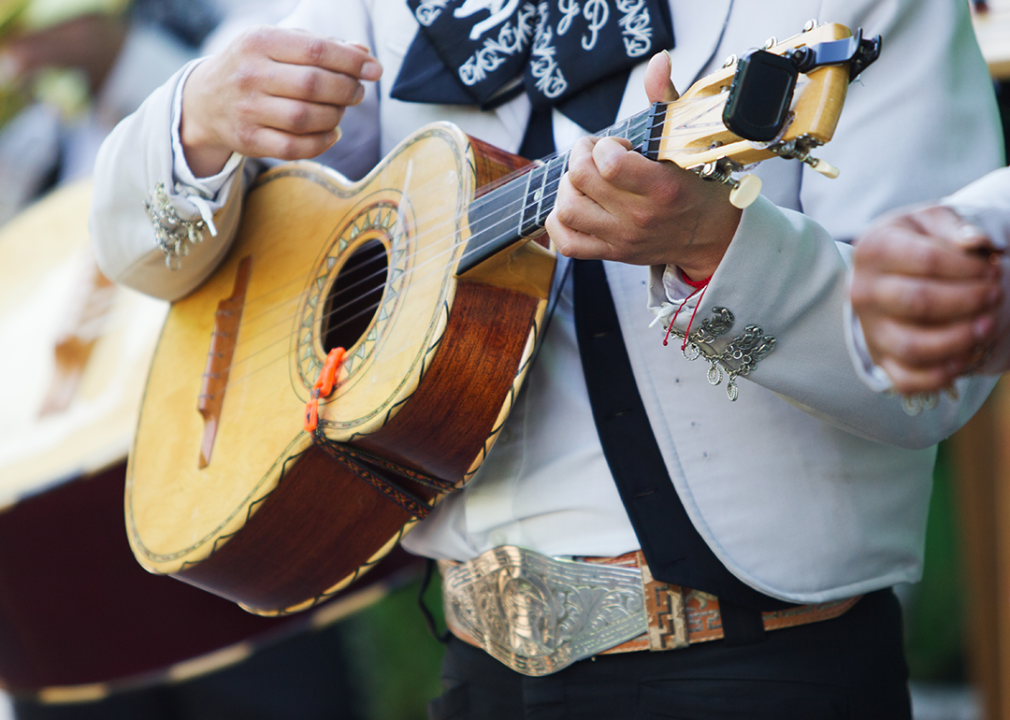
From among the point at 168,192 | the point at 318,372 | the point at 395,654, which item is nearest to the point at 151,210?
the point at 168,192

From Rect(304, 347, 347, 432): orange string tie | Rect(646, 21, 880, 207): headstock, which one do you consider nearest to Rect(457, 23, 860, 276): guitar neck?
Rect(646, 21, 880, 207): headstock

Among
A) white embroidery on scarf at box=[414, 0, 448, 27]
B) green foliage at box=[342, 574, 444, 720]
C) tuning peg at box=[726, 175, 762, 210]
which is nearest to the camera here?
tuning peg at box=[726, 175, 762, 210]

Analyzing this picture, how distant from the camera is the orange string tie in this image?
3.37 ft

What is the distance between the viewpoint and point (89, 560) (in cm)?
179

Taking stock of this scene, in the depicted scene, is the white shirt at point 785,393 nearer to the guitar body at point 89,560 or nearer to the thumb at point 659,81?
the thumb at point 659,81

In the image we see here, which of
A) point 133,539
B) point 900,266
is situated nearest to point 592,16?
point 900,266

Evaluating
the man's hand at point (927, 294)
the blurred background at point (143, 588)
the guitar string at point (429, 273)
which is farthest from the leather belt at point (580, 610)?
the blurred background at point (143, 588)

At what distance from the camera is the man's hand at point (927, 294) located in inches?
20.1

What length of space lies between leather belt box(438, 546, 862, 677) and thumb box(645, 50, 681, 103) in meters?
0.50

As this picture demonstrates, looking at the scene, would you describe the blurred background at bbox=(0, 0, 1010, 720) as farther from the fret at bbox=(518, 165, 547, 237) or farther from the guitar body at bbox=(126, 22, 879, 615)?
the fret at bbox=(518, 165, 547, 237)

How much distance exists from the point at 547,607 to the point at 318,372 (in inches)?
16.4

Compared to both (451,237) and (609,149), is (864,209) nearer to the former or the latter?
(609,149)

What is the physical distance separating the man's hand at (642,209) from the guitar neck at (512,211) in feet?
0.31

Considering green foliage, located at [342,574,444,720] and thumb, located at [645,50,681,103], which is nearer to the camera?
thumb, located at [645,50,681,103]
